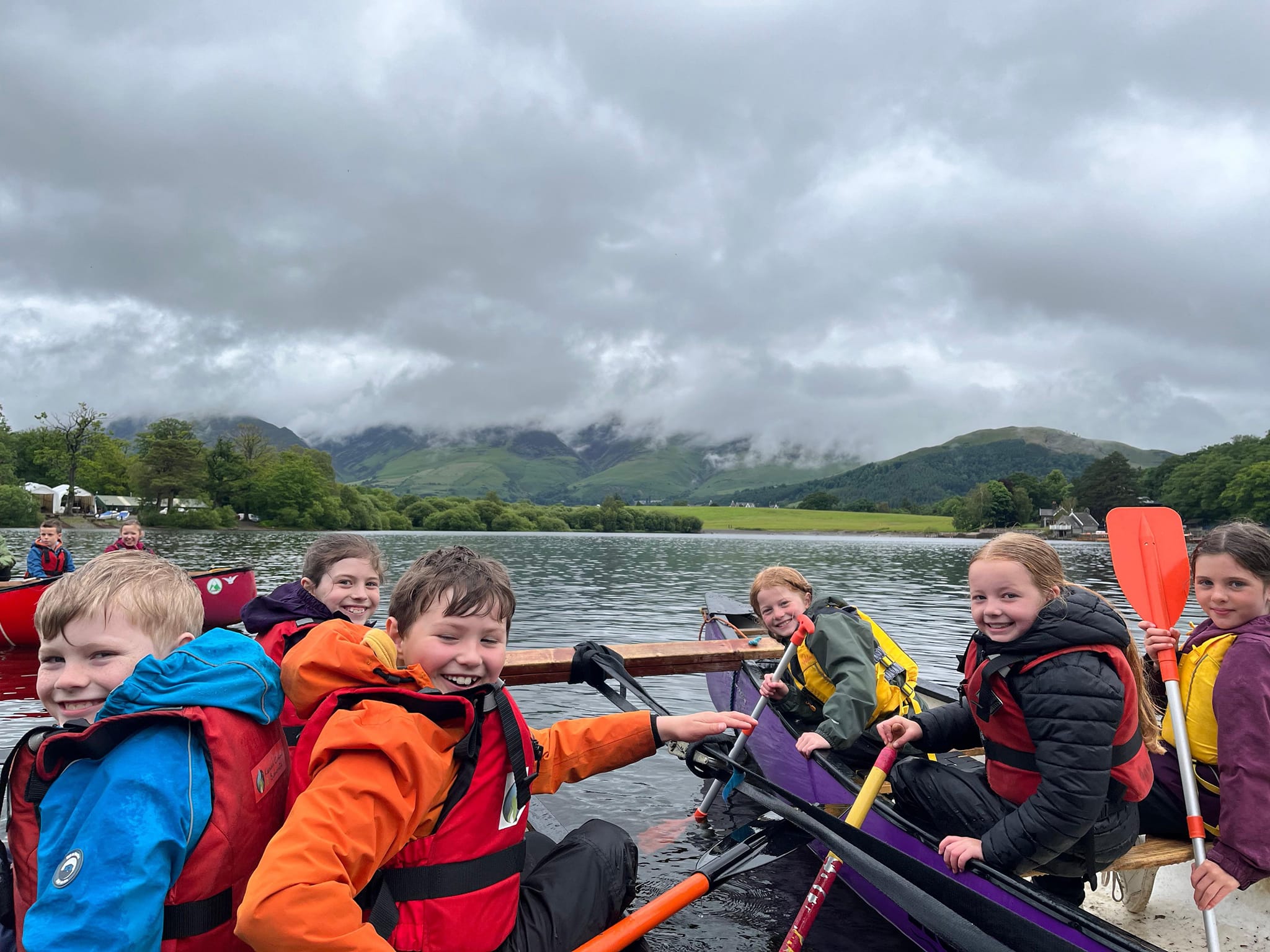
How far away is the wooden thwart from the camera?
22.5 feet

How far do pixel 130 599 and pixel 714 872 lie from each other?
104 inches

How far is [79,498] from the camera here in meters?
87.4

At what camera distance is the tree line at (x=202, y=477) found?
8694 cm

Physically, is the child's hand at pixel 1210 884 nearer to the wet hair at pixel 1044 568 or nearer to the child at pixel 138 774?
the wet hair at pixel 1044 568

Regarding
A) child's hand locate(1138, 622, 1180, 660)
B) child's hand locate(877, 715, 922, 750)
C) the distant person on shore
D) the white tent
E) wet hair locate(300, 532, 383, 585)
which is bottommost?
the white tent

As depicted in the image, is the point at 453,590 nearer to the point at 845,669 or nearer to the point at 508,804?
the point at 508,804

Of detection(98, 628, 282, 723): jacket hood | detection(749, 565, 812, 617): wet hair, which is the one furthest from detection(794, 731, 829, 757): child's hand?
detection(98, 628, 282, 723): jacket hood

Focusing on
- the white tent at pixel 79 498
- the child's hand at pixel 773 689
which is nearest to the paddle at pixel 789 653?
the child's hand at pixel 773 689

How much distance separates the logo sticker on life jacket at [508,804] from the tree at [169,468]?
9986 cm

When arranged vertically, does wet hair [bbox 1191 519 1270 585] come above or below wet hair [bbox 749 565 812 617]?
above

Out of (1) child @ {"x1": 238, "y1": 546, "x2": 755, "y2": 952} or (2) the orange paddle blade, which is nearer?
(1) child @ {"x1": 238, "y1": 546, "x2": 755, "y2": 952}

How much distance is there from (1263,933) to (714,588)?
28.1 meters

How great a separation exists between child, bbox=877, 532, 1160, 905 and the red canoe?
1107 centimetres

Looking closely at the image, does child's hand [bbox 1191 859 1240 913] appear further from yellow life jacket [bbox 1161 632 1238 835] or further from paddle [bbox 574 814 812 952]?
paddle [bbox 574 814 812 952]
